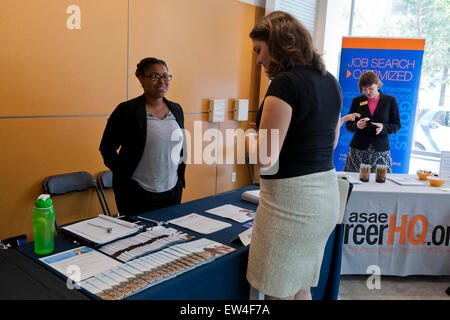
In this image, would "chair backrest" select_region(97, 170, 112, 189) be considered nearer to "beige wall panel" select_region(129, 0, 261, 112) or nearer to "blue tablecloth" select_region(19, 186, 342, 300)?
"beige wall panel" select_region(129, 0, 261, 112)

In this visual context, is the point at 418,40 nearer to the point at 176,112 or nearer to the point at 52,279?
the point at 176,112

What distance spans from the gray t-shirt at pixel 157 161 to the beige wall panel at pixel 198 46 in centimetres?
126

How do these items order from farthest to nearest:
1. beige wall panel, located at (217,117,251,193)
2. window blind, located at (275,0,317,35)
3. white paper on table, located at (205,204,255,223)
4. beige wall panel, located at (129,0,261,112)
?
window blind, located at (275,0,317,35), beige wall panel, located at (217,117,251,193), beige wall panel, located at (129,0,261,112), white paper on table, located at (205,204,255,223)

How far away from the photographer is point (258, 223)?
4.61ft

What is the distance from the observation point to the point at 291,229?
1.34m

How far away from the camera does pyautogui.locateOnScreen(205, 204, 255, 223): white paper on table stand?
6.50 ft

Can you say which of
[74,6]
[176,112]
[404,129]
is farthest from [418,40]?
[74,6]

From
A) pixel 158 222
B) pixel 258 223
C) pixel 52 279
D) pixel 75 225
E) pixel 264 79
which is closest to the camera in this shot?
pixel 52 279

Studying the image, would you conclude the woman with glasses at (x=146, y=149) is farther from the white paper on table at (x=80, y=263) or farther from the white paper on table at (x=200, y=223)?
the white paper on table at (x=80, y=263)

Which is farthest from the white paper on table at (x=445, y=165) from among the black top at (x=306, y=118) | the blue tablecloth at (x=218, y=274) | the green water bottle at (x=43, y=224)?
the green water bottle at (x=43, y=224)

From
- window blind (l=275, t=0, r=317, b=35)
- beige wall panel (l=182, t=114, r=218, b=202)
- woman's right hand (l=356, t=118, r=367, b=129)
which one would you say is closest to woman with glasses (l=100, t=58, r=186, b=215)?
beige wall panel (l=182, t=114, r=218, b=202)

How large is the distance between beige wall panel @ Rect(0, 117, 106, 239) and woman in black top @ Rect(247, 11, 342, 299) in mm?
2135

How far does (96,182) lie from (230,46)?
2227 millimetres

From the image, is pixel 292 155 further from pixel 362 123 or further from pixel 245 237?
pixel 362 123
